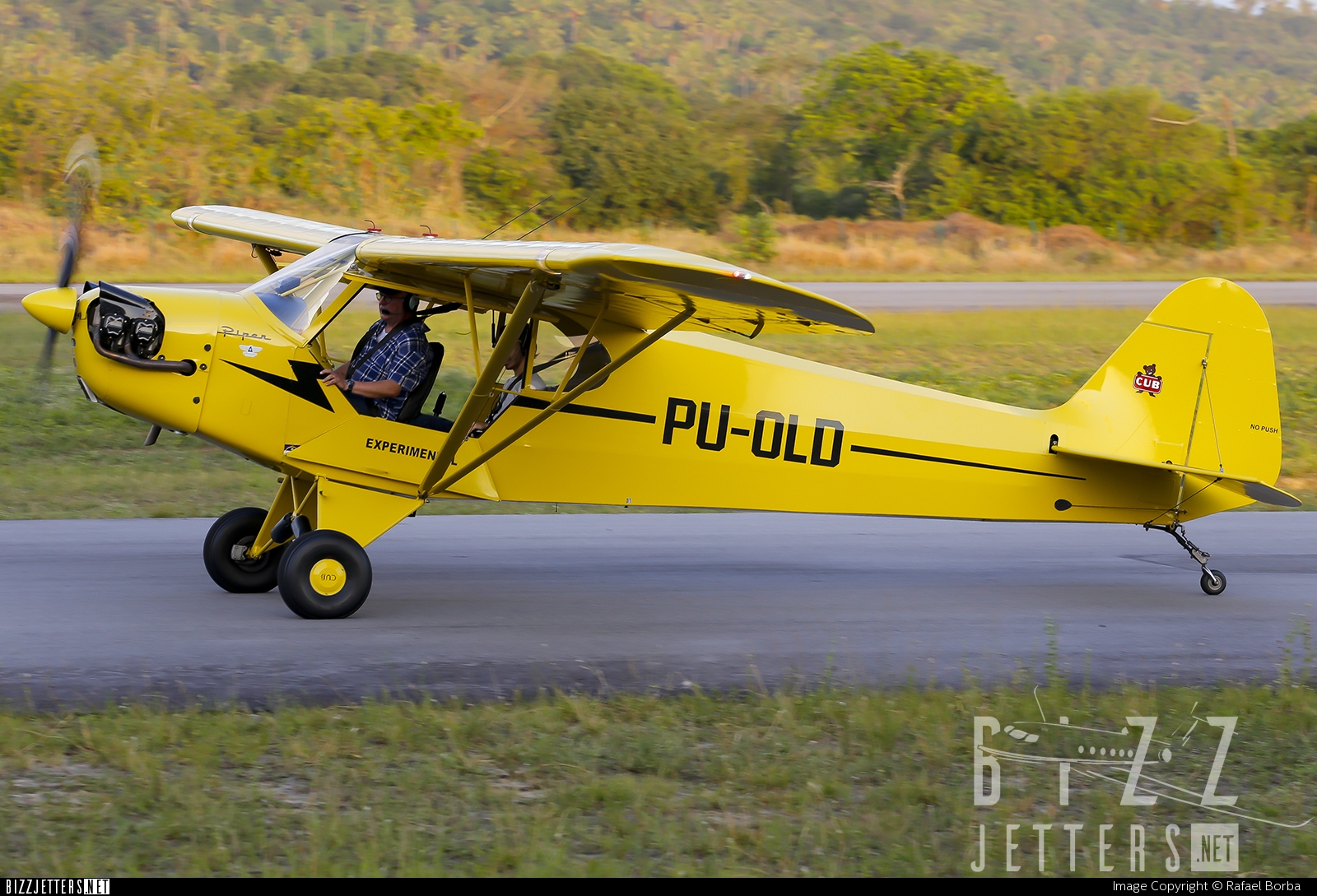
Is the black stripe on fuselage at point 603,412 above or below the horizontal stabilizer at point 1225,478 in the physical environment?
below

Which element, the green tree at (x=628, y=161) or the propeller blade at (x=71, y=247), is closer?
the propeller blade at (x=71, y=247)

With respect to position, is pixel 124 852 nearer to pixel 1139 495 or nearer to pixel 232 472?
pixel 1139 495

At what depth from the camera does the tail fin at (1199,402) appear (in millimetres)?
9297

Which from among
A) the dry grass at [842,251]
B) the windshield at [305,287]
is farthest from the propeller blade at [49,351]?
the dry grass at [842,251]

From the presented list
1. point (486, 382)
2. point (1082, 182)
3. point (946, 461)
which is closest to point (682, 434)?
point (486, 382)

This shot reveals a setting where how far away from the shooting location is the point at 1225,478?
8.94 meters

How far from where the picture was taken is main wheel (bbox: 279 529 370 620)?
7453 millimetres

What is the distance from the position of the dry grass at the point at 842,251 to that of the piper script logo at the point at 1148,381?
17674 millimetres

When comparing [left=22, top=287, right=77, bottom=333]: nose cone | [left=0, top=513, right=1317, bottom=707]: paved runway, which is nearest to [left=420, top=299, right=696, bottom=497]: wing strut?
[left=0, top=513, right=1317, bottom=707]: paved runway

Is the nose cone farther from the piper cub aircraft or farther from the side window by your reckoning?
the side window

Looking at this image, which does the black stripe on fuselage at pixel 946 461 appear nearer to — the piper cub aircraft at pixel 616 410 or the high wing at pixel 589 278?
the piper cub aircraft at pixel 616 410

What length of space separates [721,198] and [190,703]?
3361cm

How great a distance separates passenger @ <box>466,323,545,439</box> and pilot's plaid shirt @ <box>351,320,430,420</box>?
50 centimetres

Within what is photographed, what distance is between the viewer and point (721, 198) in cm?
3788
